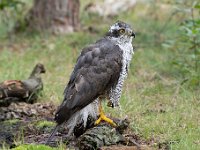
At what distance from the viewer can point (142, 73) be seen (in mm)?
8945

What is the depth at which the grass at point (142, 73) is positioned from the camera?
6.07m

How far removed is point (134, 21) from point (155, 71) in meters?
3.40

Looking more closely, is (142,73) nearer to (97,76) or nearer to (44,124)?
(44,124)

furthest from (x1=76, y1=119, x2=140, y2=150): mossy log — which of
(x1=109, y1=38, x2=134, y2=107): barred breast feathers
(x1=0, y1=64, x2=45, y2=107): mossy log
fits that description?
(x1=0, y1=64, x2=45, y2=107): mossy log

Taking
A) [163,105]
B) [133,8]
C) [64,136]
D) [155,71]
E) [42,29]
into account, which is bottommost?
[64,136]

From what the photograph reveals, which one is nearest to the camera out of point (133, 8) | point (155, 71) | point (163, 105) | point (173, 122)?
point (173, 122)

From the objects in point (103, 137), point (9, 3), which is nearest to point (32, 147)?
point (103, 137)

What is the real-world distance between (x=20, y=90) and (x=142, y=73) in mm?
2410

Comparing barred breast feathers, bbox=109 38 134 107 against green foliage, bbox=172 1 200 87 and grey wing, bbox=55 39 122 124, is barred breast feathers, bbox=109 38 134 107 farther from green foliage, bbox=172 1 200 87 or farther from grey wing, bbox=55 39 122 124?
green foliage, bbox=172 1 200 87

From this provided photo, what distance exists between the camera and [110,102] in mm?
5945

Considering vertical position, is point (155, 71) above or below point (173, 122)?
above

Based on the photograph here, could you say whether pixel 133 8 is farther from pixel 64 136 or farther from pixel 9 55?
pixel 64 136

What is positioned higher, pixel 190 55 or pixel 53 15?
pixel 53 15

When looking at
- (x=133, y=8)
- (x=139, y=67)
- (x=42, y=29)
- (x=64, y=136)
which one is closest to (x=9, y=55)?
(x=42, y=29)
